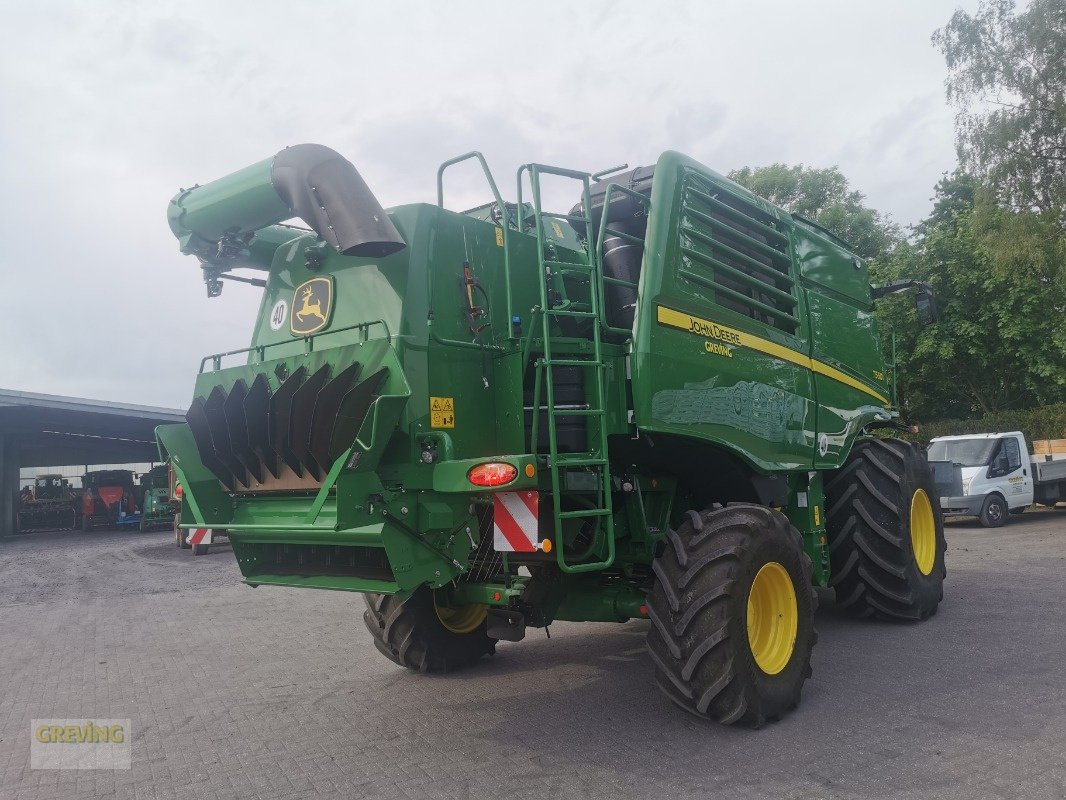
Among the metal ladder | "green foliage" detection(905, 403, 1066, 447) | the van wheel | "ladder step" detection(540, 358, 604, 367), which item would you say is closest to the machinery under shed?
the metal ladder

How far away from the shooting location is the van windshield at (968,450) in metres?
15.9

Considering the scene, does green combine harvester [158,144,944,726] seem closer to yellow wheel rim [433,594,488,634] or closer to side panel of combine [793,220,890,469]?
yellow wheel rim [433,594,488,634]

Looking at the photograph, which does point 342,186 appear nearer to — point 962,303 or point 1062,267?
point 1062,267

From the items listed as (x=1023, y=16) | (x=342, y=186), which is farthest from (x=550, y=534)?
(x=1023, y=16)

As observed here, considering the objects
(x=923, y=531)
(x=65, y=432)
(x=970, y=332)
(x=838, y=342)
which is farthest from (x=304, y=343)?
(x=65, y=432)

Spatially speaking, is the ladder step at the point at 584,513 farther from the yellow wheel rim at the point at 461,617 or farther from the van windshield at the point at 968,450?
the van windshield at the point at 968,450

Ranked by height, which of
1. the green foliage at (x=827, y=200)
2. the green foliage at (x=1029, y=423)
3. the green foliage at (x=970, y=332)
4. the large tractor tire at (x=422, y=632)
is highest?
the green foliage at (x=827, y=200)

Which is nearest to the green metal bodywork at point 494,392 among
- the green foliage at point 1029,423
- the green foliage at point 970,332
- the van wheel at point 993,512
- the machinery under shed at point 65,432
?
the van wheel at point 993,512

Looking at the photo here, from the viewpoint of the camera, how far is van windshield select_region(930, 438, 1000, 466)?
15.9 metres

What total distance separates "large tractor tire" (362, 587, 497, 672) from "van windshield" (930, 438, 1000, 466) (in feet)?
42.4

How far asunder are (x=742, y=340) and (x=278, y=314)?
122 inches

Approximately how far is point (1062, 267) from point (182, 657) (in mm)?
19841

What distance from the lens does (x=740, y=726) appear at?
4.38 m

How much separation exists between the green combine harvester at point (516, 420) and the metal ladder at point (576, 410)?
17 mm
